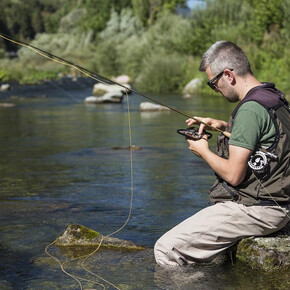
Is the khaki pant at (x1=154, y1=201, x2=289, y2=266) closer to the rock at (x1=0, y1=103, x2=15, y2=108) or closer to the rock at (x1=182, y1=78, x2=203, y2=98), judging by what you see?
the rock at (x1=0, y1=103, x2=15, y2=108)

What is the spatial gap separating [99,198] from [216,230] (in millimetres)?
3126

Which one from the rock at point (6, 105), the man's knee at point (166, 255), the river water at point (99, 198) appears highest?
the man's knee at point (166, 255)

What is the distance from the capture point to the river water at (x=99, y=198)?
4.53 meters

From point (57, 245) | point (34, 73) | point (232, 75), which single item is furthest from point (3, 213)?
point (34, 73)

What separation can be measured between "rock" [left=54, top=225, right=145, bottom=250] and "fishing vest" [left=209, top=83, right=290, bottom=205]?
120 centimetres

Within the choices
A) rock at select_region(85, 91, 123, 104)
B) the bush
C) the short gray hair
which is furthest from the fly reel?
the bush

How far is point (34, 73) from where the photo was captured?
155ft

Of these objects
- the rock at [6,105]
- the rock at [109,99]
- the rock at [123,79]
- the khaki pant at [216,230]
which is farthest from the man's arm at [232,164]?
the rock at [123,79]

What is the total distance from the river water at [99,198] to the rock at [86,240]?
0.12 meters

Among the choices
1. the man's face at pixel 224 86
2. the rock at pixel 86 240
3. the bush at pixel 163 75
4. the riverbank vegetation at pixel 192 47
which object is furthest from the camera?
the bush at pixel 163 75

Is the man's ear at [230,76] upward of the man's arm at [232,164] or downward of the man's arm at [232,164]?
upward

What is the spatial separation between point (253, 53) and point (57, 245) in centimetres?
2592

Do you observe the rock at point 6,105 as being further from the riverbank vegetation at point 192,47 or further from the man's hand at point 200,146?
the man's hand at point 200,146

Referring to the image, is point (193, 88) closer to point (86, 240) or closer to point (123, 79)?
point (123, 79)
